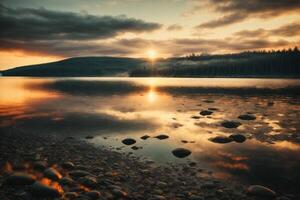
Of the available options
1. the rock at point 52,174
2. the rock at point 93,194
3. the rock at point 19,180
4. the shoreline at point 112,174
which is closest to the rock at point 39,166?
the shoreline at point 112,174

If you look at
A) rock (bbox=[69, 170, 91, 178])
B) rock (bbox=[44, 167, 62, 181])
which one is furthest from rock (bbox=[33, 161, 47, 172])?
rock (bbox=[69, 170, 91, 178])

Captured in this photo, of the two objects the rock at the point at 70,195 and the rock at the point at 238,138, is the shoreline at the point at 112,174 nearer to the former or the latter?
the rock at the point at 70,195

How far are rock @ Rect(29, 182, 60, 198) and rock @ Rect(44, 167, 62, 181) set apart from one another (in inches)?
59.5

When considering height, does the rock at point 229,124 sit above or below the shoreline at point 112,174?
below

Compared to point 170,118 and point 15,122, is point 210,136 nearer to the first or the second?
point 170,118

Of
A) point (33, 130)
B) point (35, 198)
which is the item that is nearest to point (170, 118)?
point (33, 130)

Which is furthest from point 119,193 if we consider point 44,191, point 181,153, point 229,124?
point 229,124

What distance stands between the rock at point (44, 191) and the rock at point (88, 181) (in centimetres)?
152

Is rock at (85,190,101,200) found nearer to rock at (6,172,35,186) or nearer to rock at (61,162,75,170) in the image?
rock at (6,172,35,186)

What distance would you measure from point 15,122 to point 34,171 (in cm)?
1867

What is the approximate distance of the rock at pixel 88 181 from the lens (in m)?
12.0

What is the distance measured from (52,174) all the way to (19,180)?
59.4 inches

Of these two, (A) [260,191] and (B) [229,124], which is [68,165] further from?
(B) [229,124]

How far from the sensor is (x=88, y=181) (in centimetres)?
1222
